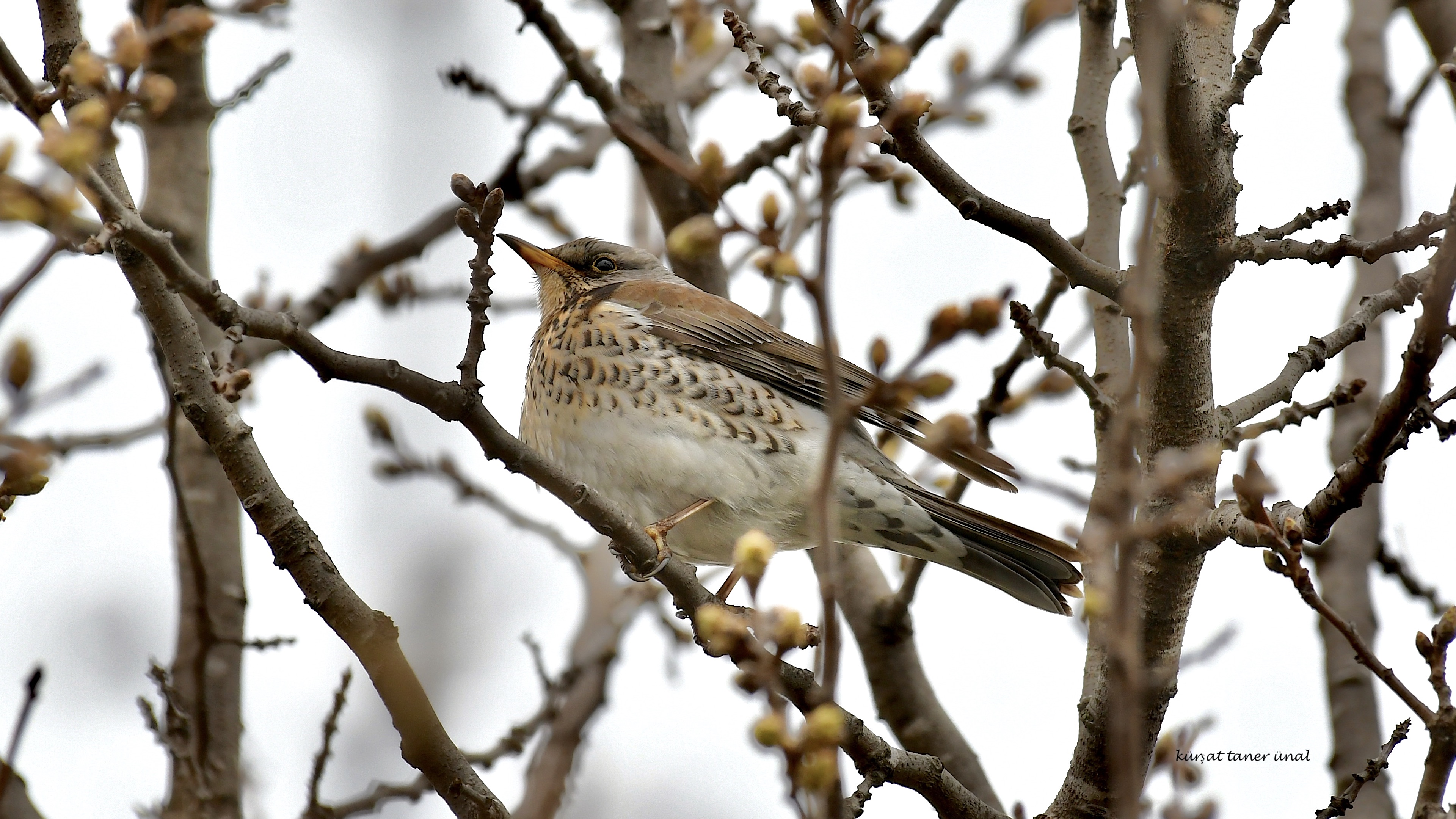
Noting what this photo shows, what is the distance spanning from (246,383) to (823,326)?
6.35ft

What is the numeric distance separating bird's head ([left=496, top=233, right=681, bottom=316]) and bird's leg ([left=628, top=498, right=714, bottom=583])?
1328 millimetres

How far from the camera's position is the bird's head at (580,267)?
6.00m

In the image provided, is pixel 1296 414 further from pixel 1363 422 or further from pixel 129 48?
pixel 129 48

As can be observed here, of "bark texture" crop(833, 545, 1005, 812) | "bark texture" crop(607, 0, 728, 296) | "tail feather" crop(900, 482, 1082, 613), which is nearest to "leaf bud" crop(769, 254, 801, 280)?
"tail feather" crop(900, 482, 1082, 613)

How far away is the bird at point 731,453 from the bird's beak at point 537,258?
584mm

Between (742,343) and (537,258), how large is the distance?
1.13m

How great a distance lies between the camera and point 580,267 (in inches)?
244

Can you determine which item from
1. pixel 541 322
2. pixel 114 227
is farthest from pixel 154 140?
pixel 114 227

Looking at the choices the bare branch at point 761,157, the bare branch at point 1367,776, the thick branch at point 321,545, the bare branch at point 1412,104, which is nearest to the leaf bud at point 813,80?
the thick branch at point 321,545

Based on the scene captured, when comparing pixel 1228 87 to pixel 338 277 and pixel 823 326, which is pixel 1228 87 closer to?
pixel 823 326

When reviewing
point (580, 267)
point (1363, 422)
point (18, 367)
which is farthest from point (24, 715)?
point (1363, 422)

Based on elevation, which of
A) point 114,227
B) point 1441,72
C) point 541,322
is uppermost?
point 541,322

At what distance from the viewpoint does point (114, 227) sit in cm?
260

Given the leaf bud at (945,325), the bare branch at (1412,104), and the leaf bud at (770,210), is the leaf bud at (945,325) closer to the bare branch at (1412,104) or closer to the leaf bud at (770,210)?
the leaf bud at (770,210)
